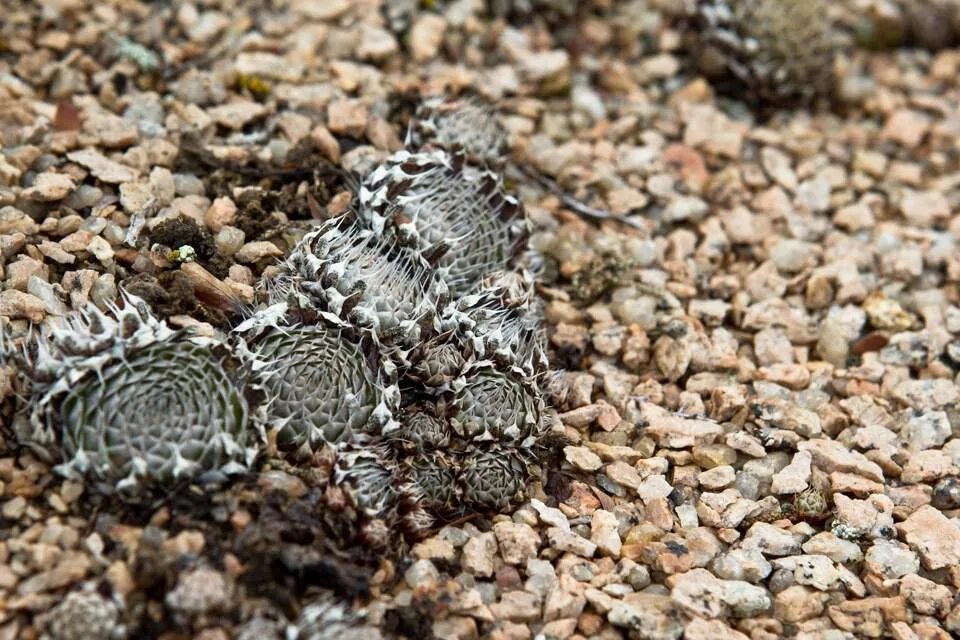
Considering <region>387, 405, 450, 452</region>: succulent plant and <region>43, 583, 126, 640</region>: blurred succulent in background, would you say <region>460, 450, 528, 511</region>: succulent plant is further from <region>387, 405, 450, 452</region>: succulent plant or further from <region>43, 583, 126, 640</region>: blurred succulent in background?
<region>43, 583, 126, 640</region>: blurred succulent in background

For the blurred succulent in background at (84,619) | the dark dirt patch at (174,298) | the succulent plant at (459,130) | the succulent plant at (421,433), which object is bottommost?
the blurred succulent in background at (84,619)

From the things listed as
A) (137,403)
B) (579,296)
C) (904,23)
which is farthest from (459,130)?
(904,23)

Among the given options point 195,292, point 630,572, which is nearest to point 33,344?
point 195,292

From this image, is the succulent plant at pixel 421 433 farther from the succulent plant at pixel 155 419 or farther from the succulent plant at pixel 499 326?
the succulent plant at pixel 155 419

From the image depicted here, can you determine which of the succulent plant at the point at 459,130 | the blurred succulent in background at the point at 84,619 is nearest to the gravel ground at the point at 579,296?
the blurred succulent in background at the point at 84,619

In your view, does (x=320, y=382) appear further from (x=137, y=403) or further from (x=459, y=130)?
(x=459, y=130)
